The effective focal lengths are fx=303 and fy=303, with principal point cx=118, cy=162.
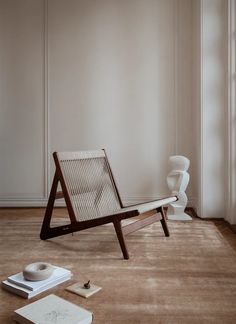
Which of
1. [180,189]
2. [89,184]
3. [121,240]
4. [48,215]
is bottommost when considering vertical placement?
[121,240]

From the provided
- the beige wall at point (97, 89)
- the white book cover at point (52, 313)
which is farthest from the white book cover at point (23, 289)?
the beige wall at point (97, 89)

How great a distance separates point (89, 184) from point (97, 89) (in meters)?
1.71

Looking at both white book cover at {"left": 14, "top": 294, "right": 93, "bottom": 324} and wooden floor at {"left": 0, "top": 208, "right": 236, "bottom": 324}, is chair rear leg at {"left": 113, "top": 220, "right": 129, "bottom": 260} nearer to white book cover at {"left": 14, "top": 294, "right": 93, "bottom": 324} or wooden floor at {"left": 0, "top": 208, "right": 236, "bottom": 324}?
wooden floor at {"left": 0, "top": 208, "right": 236, "bottom": 324}

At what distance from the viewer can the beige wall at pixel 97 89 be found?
387cm

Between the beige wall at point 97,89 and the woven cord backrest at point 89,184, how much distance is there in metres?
1.14

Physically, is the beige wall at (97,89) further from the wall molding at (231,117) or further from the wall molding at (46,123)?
the wall molding at (231,117)

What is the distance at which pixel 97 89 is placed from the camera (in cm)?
394

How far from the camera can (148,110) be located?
393 centimetres

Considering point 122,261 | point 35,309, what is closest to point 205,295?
point 122,261

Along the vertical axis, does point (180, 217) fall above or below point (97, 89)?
below

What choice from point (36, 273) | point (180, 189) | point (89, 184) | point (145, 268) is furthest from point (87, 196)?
point (180, 189)

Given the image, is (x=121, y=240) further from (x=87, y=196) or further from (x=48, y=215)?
(x=48, y=215)

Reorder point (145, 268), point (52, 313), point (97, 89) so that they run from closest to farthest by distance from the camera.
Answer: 1. point (52, 313)
2. point (145, 268)
3. point (97, 89)

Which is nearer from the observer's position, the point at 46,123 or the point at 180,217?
the point at 180,217
